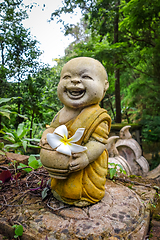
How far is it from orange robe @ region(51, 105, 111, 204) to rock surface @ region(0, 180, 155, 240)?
127mm

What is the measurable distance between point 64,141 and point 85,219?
2.22 ft

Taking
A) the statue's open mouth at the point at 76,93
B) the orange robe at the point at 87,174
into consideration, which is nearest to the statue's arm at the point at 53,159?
the orange robe at the point at 87,174

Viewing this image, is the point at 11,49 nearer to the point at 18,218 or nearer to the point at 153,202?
the point at 18,218

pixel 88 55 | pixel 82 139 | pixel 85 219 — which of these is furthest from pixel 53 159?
pixel 88 55

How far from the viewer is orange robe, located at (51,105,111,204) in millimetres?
1547

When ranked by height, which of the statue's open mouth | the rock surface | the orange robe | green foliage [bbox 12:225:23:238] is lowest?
the rock surface

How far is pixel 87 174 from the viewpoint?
5.29 feet

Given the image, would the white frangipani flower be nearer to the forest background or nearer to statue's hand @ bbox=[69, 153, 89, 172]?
statue's hand @ bbox=[69, 153, 89, 172]

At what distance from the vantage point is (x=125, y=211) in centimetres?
157

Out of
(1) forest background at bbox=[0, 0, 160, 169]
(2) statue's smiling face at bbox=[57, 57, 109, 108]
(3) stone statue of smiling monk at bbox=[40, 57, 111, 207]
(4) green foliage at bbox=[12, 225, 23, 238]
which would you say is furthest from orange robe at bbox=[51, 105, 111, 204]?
(1) forest background at bbox=[0, 0, 160, 169]

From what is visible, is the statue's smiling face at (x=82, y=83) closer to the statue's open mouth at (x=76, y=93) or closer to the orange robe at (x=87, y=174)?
the statue's open mouth at (x=76, y=93)

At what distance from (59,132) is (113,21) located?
530cm

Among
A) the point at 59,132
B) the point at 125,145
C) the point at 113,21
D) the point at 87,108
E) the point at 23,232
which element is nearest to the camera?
the point at 23,232

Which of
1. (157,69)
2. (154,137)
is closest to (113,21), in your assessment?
(157,69)
